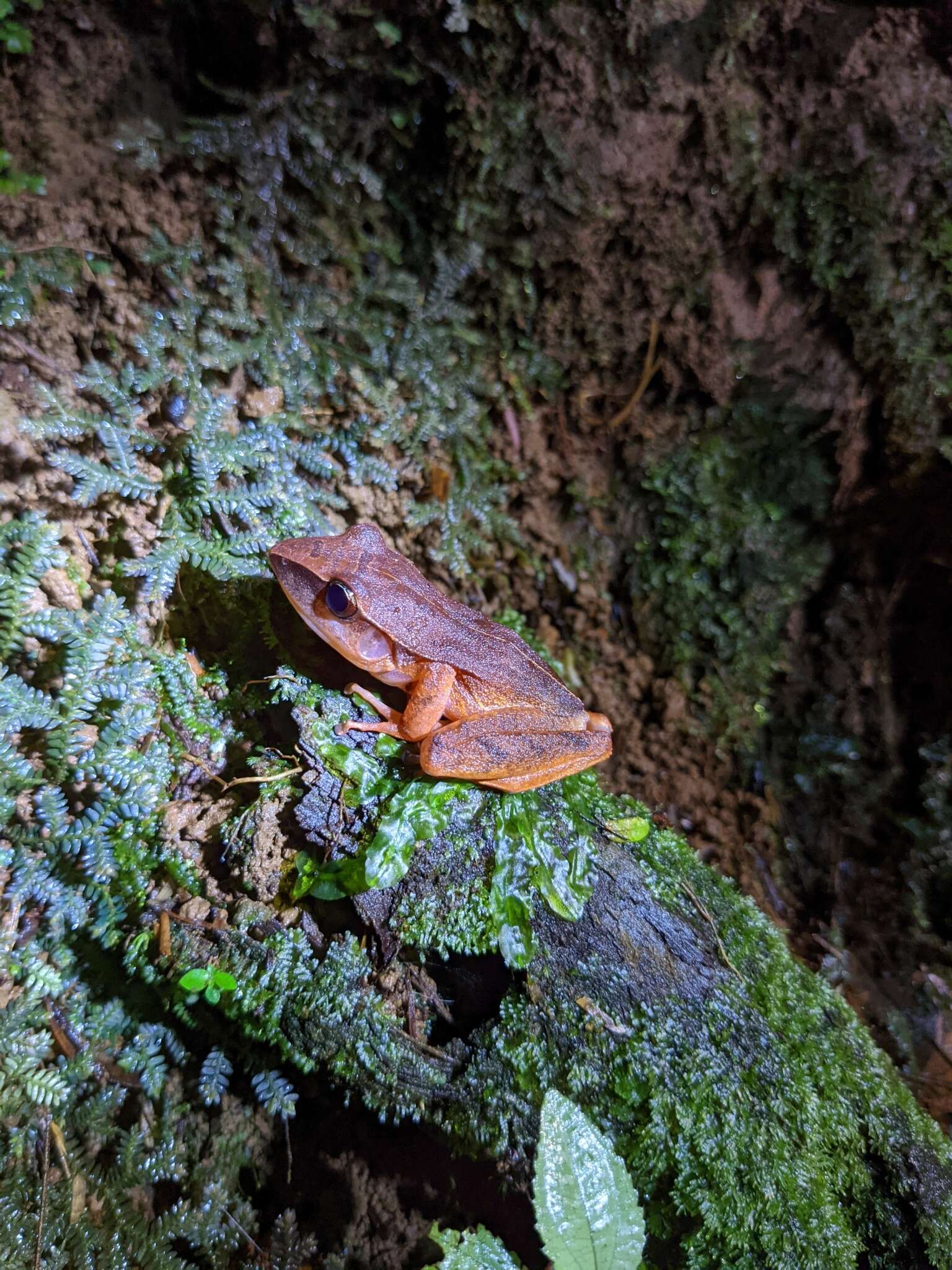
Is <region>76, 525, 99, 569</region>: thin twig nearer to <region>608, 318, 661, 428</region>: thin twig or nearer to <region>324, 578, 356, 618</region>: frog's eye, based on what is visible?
<region>324, 578, 356, 618</region>: frog's eye

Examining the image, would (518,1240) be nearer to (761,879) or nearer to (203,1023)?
(203,1023)

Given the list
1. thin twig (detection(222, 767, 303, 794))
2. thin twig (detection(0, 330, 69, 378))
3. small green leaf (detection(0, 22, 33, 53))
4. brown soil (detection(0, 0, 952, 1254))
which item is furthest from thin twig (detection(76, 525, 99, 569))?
small green leaf (detection(0, 22, 33, 53))

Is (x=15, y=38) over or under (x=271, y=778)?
over

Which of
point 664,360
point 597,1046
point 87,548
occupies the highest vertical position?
point 664,360

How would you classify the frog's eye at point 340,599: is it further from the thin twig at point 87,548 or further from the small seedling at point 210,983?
the small seedling at point 210,983

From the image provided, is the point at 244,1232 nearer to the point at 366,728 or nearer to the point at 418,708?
the point at 366,728

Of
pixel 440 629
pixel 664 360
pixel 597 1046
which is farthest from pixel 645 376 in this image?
pixel 597 1046

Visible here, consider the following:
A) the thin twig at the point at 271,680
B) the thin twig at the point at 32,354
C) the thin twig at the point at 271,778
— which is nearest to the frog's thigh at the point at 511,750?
the thin twig at the point at 271,778

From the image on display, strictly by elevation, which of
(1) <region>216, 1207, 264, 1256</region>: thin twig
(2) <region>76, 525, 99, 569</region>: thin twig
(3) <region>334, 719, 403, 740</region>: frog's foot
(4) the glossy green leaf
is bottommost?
(1) <region>216, 1207, 264, 1256</region>: thin twig
